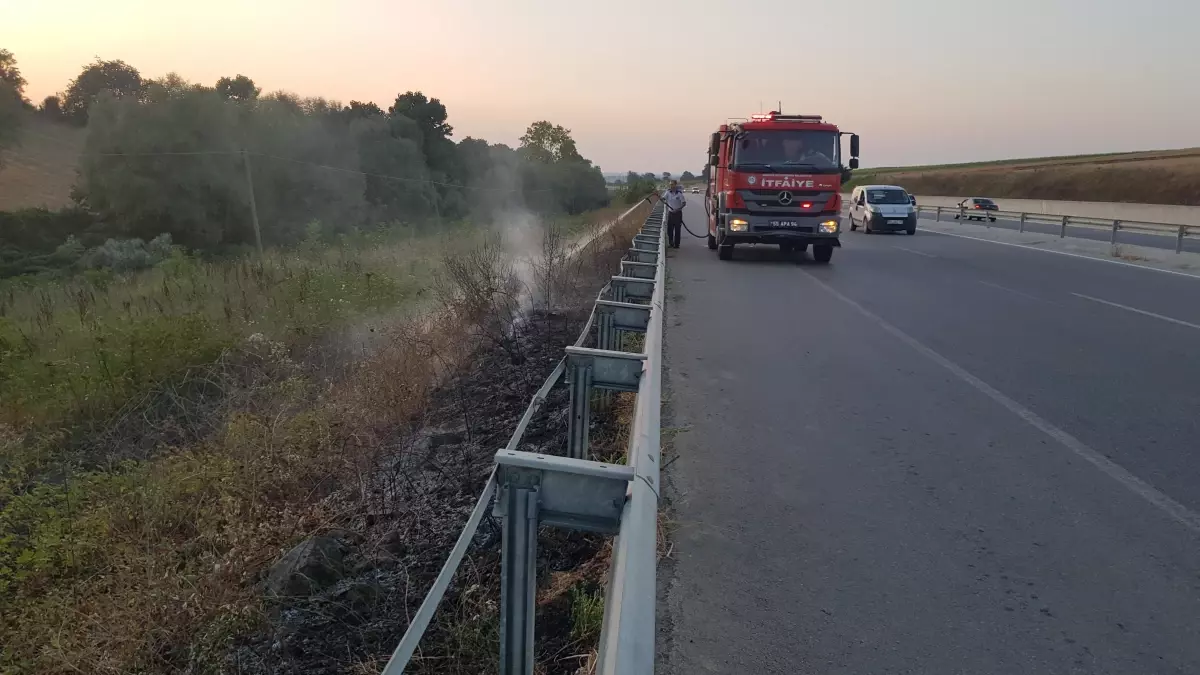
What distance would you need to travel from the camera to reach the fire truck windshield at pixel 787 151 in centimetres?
1670

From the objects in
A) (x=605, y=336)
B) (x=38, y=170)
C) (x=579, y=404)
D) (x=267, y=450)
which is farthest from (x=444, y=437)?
(x=38, y=170)

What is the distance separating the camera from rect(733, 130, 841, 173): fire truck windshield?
1670 centimetres

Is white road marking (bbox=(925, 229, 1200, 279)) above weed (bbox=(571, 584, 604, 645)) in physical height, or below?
above

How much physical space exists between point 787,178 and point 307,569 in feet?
47.5

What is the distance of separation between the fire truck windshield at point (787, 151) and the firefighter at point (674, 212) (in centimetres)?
462

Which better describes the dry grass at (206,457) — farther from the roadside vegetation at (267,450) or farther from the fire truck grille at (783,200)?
the fire truck grille at (783,200)

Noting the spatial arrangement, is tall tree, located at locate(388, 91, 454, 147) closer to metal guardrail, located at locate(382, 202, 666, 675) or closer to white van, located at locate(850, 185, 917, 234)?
white van, located at locate(850, 185, 917, 234)

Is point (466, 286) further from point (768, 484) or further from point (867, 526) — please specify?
point (867, 526)

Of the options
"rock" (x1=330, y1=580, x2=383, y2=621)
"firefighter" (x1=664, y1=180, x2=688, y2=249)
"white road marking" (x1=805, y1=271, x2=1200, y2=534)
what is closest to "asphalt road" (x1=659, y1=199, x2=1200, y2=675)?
"white road marking" (x1=805, y1=271, x2=1200, y2=534)

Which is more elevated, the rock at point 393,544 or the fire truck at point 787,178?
the fire truck at point 787,178

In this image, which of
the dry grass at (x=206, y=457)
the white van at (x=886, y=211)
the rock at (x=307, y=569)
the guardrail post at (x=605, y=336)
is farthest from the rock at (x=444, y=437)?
the white van at (x=886, y=211)

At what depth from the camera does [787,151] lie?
55.3 ft

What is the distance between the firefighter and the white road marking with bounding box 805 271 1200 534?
12963mm

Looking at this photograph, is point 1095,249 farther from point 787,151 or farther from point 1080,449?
point 1080,449
